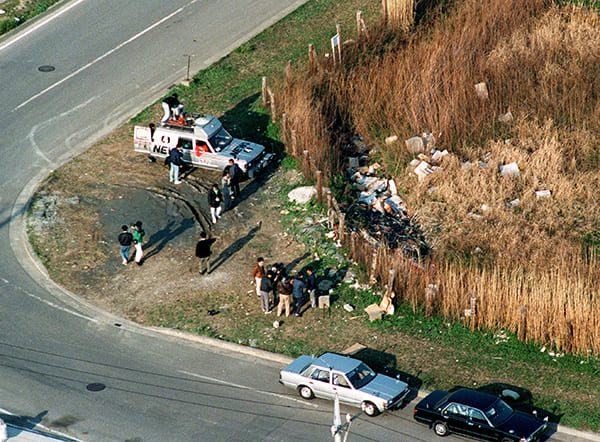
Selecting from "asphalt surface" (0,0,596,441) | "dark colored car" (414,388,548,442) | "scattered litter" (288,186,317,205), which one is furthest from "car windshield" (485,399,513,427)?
"scattered litter" (288,186,317,205)

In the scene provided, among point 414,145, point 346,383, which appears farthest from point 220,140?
point 346,383

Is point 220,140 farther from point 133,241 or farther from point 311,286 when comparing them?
point 311,286

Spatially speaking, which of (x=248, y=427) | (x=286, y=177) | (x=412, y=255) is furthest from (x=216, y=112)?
(x=248, y=427)

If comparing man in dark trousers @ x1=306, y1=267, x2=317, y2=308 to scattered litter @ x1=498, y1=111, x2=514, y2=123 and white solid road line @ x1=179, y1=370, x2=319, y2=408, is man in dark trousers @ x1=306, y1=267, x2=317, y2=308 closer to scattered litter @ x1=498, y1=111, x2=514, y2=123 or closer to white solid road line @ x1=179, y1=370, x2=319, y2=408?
white solid road line @ x1=179, y1=370, x2=319, y2=408

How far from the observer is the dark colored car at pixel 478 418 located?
66.3 feet

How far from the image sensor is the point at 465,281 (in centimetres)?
2461

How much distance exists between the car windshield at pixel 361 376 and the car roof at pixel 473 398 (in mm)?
1974

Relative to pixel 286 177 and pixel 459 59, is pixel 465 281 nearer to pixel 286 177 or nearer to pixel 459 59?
pixel 286 177

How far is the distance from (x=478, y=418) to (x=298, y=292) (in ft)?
20.9

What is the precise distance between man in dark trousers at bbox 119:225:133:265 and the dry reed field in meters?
7.29

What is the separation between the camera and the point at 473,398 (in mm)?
20859

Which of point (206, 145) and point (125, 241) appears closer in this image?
point (125, 241)

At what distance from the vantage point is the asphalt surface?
2102 centimetres

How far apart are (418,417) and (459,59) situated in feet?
56.7
